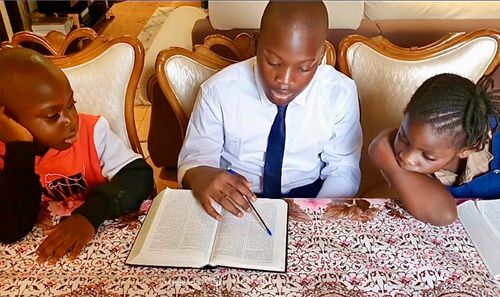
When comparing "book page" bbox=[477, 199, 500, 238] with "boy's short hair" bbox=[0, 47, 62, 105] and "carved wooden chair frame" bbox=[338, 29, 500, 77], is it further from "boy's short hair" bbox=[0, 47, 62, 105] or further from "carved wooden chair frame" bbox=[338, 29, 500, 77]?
"boy's short hair" bbox=[0, 47, 62, 105]

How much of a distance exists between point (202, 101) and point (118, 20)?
12.2 ft

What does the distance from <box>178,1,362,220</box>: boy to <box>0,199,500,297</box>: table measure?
32cm

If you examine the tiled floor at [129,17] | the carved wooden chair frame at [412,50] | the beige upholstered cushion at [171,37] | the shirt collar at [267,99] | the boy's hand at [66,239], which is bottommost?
the tiled floor at [129,17]

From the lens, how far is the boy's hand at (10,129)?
103 cm

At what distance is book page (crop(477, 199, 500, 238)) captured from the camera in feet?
3.26

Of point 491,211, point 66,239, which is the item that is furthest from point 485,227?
point 66,239

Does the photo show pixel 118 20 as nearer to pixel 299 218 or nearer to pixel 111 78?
pixel 111 78

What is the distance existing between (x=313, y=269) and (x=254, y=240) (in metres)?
0.13

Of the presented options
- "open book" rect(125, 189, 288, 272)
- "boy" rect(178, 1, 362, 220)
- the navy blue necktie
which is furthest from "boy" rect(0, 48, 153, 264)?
the navy blue necktie

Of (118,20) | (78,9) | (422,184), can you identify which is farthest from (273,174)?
(118,20)

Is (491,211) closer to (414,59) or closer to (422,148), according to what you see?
(422,148)

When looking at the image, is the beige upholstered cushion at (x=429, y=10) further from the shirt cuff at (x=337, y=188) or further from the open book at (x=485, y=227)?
the open book at (x=485, y=227)

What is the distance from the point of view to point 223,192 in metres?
1.04

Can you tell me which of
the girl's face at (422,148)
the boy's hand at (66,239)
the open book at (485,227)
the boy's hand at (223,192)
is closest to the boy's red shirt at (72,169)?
the boy's hand at (66,239)
